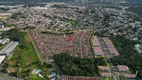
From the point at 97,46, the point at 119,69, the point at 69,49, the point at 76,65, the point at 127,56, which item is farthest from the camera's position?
the point at 97,46

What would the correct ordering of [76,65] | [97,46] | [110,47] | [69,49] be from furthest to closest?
[110,47] → [97,46] → [69,49] → [76,65]

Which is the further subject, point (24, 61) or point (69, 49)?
point (69, 49)

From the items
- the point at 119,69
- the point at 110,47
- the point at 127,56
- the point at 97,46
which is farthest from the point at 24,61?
the point at 127,56

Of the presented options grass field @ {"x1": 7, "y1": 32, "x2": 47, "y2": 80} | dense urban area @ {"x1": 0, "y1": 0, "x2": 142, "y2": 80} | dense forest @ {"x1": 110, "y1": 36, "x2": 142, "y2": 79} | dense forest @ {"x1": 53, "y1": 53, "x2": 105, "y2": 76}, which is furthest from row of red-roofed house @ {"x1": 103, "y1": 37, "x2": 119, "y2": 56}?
grass field @ {"x1": 7, "y1": 32, "x2": 47, "y2": 80}

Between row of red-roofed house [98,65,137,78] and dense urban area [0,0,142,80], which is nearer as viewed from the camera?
row of red-roofed house [98,65,137,78]

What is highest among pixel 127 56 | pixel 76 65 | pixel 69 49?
pixel 69 49

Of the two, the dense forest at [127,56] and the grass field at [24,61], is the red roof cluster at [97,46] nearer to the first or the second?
the dense forest at [127,56]

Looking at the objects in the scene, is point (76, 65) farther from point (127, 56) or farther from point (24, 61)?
point (127, 56)

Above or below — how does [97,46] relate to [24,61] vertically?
below

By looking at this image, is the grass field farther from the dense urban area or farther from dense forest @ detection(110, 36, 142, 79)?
dense forest @ detection(110, 36, 142, 79)
